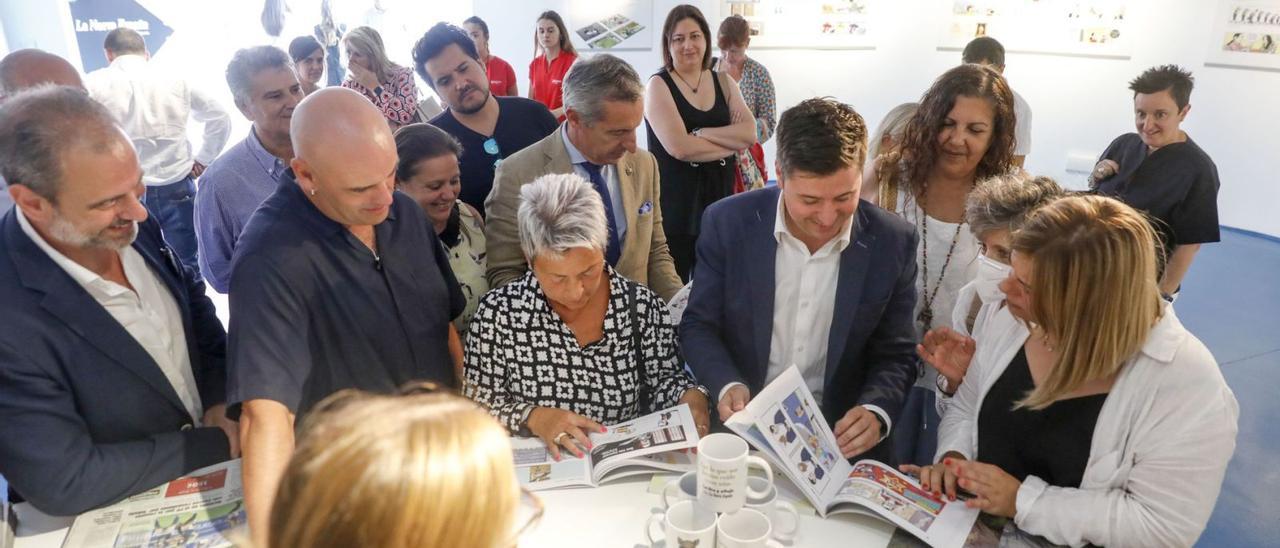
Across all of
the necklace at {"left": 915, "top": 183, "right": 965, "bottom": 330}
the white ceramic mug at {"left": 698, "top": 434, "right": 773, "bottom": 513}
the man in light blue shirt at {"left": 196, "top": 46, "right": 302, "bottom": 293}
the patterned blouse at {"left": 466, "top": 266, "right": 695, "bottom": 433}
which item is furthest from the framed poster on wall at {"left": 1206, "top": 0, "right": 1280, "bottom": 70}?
the man in light blue shirt at {"left": 196, "top": 46, "right": 302, "bottom": 293}

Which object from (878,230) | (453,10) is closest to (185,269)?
(878,230)

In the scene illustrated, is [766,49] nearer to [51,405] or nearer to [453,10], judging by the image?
[453,10]

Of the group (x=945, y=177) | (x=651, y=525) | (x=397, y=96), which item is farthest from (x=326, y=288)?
(x=397, y=96)

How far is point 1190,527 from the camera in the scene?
53.8 inches

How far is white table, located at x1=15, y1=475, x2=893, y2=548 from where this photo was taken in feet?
4.96

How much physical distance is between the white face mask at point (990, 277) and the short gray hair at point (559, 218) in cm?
105

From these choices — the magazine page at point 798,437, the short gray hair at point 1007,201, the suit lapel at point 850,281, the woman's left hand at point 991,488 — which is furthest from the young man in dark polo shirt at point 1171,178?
the magazine page at point 798,437

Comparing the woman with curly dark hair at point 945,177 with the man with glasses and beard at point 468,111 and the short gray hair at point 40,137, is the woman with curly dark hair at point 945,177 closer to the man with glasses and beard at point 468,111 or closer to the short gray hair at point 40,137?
the man with glasses and beard at point 468,111

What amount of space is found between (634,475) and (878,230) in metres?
0.93

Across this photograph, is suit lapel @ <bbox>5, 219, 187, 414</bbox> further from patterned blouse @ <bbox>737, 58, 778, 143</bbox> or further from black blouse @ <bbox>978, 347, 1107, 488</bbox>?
patterned blouse @ <bbox>737, 58, 778, 143</bbox>

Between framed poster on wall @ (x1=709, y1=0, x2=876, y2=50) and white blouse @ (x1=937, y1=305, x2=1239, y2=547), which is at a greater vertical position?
framed poster on wall @ (x1=709, y1=0, x2=876, y2=50)

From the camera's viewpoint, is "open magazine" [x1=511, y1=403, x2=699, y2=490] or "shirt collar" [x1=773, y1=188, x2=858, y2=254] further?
"shirt collar" [x1=773, y1=188, x2=858, y2=254]

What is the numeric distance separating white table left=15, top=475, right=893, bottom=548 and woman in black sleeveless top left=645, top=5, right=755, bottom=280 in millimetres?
2029

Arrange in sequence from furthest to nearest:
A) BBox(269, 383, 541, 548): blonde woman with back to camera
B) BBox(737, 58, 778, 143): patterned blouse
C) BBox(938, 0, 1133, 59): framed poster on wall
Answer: BBox(938, 0, 1133, 59): framed poster on wall < BBox(737, 58, 778, 143): patterned blouse < BBox(269, 383, 541, 548): blonde woman with back to camera
